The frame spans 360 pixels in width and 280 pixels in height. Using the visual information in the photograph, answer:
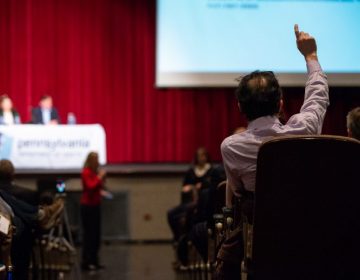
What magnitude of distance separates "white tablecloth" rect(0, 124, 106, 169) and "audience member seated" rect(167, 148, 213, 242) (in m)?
1.57

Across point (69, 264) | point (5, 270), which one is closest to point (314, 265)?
point (5, 270)

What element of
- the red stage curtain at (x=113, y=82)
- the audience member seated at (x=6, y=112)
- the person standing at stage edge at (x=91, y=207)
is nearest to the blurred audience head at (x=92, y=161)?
the person standing at stage edge at (x=91, y=207)

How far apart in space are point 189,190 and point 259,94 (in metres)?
5.10

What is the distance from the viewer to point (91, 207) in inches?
299

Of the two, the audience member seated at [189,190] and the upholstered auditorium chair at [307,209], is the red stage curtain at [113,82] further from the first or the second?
the upholstered auditorium chair at [307,209]

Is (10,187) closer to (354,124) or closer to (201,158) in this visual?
(354,124)

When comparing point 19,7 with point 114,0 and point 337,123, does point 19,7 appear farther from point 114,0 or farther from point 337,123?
point 337,123

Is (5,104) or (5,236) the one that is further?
(5,104)

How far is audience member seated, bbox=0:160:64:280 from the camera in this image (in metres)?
4.62

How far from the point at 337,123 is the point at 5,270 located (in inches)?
327

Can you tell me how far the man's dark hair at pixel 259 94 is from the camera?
9.25ft

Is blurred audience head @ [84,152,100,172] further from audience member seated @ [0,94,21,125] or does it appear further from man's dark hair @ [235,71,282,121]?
man's dark hair @ [235,71,282,121]

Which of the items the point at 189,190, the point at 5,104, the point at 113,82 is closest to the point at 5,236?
the point at 189,190

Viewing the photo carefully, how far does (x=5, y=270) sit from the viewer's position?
12.6ft
